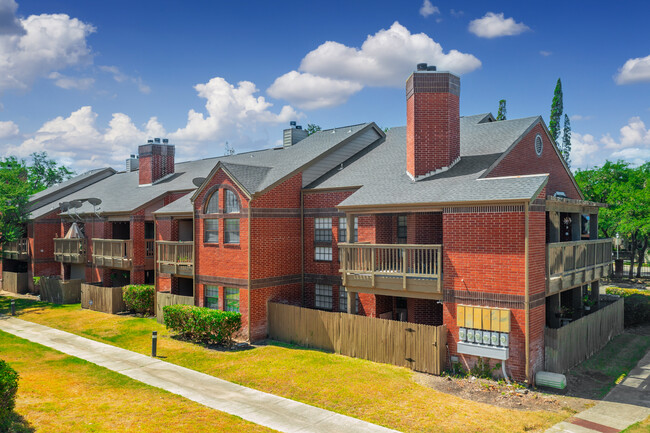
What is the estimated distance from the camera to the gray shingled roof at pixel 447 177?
664 inches

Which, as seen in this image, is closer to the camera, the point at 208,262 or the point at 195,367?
the point at 195,367

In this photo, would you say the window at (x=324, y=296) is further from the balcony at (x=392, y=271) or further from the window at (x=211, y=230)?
the window at (x=211, y=230)

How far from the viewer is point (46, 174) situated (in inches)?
2958

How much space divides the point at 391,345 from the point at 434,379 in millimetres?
2196

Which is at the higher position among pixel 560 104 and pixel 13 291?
pixel 560 104

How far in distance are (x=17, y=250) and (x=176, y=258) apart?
2183cm

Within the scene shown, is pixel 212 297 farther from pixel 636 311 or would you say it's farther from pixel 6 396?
pixel 636 311

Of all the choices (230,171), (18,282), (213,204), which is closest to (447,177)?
(230,171)

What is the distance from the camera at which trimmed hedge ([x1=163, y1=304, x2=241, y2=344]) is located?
840 inches

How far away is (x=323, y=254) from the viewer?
24.0 m

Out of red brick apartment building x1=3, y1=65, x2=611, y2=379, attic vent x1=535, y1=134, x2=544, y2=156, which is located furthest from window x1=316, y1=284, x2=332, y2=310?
attic vent x1=535, y1=134, x2=544, y2=156

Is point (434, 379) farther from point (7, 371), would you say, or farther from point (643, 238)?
point (643, 238)

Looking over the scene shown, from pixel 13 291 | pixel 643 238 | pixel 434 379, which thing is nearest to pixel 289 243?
pixel 434 379

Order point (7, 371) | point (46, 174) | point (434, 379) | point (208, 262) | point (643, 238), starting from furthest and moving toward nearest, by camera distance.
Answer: point (46, 174) → point (643, 238) → point (208, 262) → point (434, 379) → point (7, 371)
